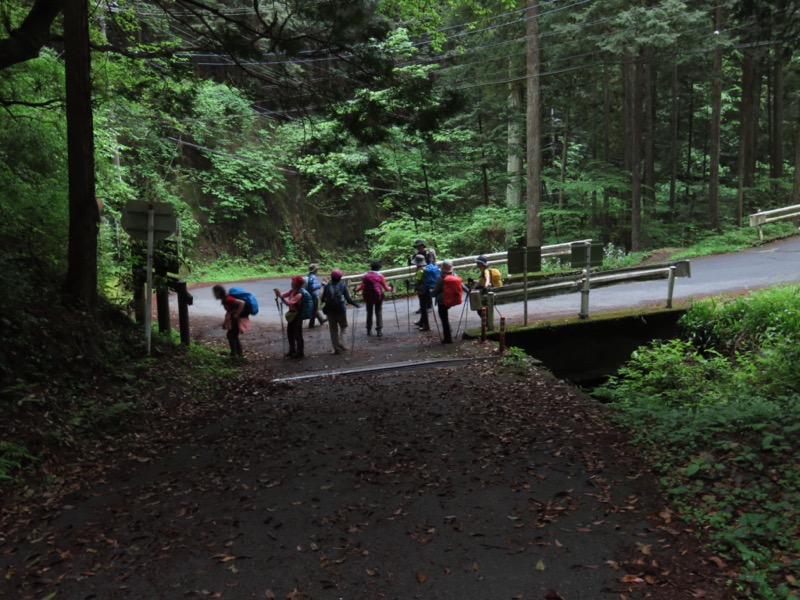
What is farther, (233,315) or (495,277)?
(495,277)

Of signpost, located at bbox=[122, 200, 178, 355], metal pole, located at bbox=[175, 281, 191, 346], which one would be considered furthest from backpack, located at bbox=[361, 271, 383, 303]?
signpost, located at bbox=[122, 200, 178, 355]

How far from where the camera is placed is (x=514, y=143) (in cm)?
2605

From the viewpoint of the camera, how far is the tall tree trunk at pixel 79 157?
8.38m

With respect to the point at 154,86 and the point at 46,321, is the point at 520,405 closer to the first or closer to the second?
the point at 46,321

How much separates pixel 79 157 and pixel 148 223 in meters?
1.49

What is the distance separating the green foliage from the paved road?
3228mm

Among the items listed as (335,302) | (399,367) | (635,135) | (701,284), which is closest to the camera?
(399,367)

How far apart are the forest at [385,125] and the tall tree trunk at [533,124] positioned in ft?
0.23

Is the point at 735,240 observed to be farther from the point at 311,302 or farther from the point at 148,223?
the point at 148,223

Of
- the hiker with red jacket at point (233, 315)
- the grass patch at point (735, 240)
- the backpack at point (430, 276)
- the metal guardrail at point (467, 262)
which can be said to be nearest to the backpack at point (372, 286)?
the backpack at point (430, 276)

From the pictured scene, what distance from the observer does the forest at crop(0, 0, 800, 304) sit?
9562 mm

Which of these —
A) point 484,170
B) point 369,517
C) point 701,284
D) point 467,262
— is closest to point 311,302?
point 369,517

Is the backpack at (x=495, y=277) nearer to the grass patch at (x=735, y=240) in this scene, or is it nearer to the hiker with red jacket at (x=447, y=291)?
the hiker with red jacket at (x=447, y=291)

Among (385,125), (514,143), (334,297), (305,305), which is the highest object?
(514,143)
